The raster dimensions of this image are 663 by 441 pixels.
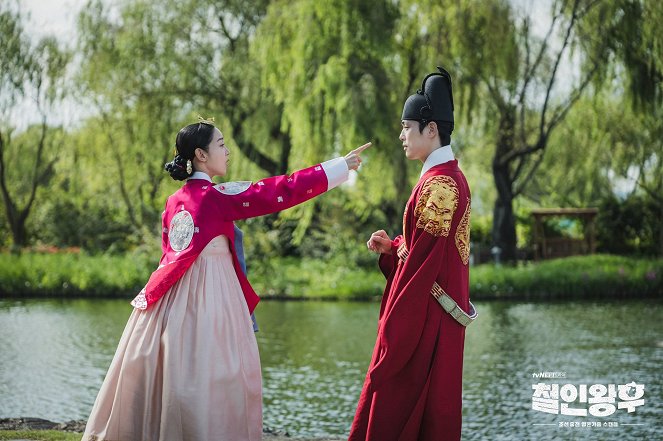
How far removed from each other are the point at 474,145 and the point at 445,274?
22.1m

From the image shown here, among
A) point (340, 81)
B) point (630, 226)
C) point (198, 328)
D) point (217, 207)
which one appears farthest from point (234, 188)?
point (630, 226)

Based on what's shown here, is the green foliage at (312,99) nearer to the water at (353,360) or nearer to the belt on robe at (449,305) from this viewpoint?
the water at (353,360)

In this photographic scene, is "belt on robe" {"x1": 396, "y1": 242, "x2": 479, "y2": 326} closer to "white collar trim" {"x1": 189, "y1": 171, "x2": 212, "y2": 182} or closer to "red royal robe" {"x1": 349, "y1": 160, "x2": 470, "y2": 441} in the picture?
"red royal robe" {"x1": 349, "y1": 160, "x2": 470, "y2": 441}

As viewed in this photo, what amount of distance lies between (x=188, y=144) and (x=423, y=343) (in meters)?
1.28

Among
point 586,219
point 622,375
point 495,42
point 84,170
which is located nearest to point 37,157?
point 84,170

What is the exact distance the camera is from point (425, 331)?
10.3ft

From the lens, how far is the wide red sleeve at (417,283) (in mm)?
3102

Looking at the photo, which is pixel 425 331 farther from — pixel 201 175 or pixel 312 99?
pixel 312 99

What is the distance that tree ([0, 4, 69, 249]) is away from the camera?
57.5 ft

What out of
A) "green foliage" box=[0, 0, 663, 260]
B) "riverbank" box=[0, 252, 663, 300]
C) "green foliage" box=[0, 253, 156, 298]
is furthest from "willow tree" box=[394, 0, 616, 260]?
"green foliage" box=[0, 253, 156, 298]

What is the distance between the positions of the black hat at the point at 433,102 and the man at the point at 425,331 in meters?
0.22

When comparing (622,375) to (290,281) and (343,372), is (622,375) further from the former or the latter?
(290,281)

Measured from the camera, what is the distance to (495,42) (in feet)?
44.5

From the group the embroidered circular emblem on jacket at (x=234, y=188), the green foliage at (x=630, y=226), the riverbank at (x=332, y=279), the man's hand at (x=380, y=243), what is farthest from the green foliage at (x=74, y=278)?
the man's hand at (x=380, y=243)
